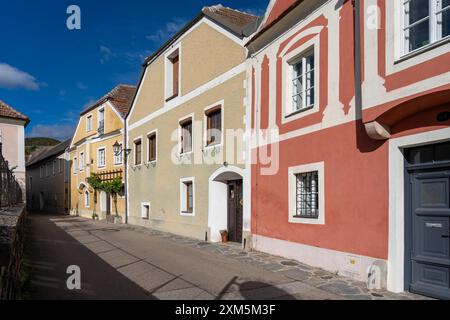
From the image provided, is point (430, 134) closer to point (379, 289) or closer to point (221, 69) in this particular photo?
point (379, 289)

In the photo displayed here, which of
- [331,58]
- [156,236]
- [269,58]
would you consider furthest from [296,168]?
[156,236]

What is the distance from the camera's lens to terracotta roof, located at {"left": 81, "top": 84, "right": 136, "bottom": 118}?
924 inches

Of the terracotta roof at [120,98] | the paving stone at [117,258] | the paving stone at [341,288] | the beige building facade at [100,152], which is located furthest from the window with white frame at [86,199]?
the paving stone at [341,288]

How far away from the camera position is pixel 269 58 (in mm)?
10625

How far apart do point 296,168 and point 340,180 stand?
60.9 inches

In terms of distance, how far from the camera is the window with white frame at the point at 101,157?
24.9 meters

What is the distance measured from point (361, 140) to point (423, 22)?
2.23 m

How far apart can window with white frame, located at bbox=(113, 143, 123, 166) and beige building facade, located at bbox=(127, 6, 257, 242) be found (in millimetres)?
2486

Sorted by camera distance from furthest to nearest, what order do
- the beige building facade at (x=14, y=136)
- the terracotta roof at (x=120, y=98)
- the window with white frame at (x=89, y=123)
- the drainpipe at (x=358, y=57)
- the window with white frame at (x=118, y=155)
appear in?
the window with white frame at (x=89, y=123)
the beige building facade at (x=14, y=136)
the terracotta roof at (x=120, y=98)
the window with white frame at (x=118, y=155)
the drainpipe at (x=358, y=57)

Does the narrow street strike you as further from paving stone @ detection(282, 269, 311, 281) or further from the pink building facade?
the pink building facade

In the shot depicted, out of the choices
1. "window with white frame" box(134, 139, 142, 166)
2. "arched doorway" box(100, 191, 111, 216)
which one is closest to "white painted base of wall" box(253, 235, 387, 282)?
"window with white frame" box(134, 139, 142, 166)

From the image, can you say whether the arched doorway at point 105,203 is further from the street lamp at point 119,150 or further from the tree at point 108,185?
the street lamp at point 119,150

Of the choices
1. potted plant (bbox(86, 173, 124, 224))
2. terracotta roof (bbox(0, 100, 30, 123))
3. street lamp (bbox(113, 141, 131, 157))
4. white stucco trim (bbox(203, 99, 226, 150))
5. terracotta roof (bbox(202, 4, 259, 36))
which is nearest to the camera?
white stucco trim (bbox(203, 99, 226, 150))

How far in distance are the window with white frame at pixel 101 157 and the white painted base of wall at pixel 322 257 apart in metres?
16.7
